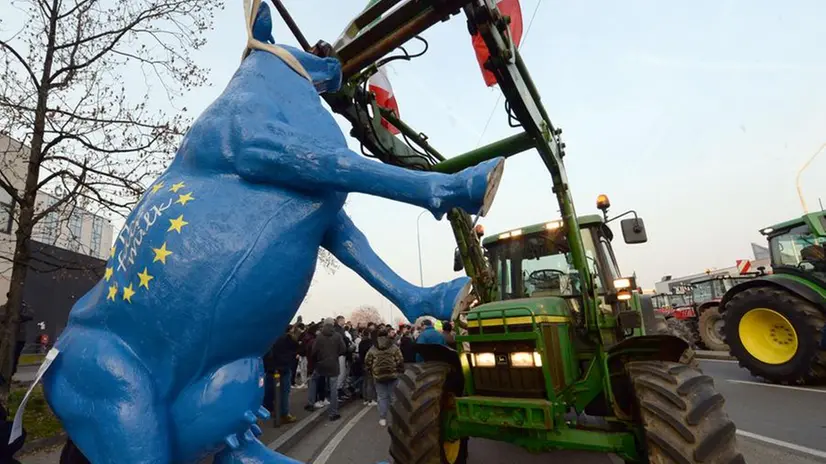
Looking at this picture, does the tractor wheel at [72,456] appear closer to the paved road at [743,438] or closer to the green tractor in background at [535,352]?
the green tractor in background at [535,352]

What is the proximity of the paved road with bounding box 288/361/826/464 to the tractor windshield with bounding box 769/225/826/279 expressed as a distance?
7.05 ft

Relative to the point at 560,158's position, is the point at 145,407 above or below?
below

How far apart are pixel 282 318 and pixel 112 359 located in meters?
0.43

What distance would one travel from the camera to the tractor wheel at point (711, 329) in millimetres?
13219

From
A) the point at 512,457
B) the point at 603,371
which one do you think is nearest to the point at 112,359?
the point at 603,371

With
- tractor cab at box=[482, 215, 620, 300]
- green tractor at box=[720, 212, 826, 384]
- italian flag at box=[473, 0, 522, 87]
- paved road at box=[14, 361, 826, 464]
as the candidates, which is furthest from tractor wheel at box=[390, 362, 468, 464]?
green tractor at box=[720, 212, 826, 384]

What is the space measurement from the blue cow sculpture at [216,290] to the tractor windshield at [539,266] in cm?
378

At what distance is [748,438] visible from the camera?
520cm

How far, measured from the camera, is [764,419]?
5988mm

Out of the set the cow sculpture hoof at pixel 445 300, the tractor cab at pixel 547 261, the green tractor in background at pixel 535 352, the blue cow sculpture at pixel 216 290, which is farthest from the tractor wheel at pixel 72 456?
the tractor cab at pixel 547 261

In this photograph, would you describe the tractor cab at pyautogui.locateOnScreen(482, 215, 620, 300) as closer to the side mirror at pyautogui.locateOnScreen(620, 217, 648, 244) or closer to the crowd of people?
the side mirror at pyautogui.locateOnScreen(620, 217, 648, 244)

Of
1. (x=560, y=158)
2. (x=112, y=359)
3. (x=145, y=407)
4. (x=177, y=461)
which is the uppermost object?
(x=560, y=158)

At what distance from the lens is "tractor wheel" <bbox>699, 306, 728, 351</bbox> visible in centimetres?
1322

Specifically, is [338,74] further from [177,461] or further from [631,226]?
[631,226]
